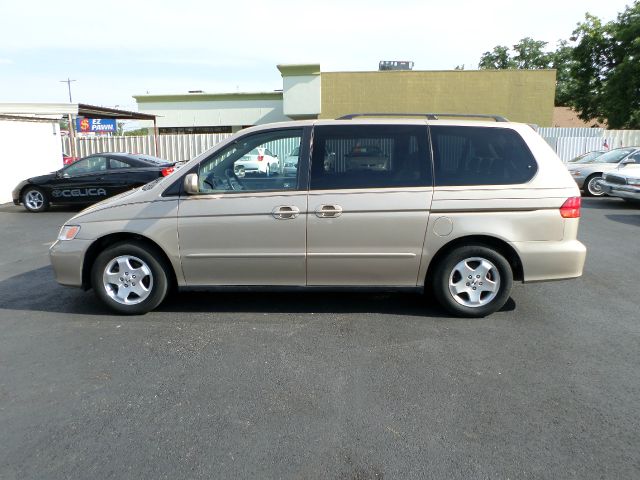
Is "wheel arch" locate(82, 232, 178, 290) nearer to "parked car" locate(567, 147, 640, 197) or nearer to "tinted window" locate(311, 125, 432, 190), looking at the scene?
"tinted window" locate(311, 125, 432, 190)

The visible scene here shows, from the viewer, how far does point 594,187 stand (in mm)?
14797

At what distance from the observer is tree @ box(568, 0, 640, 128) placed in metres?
28.5

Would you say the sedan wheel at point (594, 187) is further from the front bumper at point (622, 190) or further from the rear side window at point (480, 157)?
the rear side window at point (480, 157)

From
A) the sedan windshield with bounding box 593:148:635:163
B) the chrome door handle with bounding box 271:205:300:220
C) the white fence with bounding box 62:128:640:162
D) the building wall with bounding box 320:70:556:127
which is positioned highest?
the building wall with bounding box 320:70:556:127

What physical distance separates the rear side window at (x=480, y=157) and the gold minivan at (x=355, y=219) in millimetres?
10

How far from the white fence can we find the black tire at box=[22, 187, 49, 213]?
9.13 metres

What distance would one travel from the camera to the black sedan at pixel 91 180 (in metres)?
12.0

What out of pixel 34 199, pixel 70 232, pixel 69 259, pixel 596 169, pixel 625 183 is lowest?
pixel 69 259

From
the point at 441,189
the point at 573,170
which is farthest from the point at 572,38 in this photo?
the point at 441,189

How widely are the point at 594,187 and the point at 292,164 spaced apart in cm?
1300

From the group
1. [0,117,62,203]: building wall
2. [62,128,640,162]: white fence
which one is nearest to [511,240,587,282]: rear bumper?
[0,117,62,203]: building wall

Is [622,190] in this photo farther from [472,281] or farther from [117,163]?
[117,163]

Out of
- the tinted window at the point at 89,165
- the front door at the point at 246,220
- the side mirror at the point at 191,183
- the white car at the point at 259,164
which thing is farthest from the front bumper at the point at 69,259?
the tinted window at the point at 89,165

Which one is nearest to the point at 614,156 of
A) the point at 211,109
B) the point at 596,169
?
the point at 596,169
